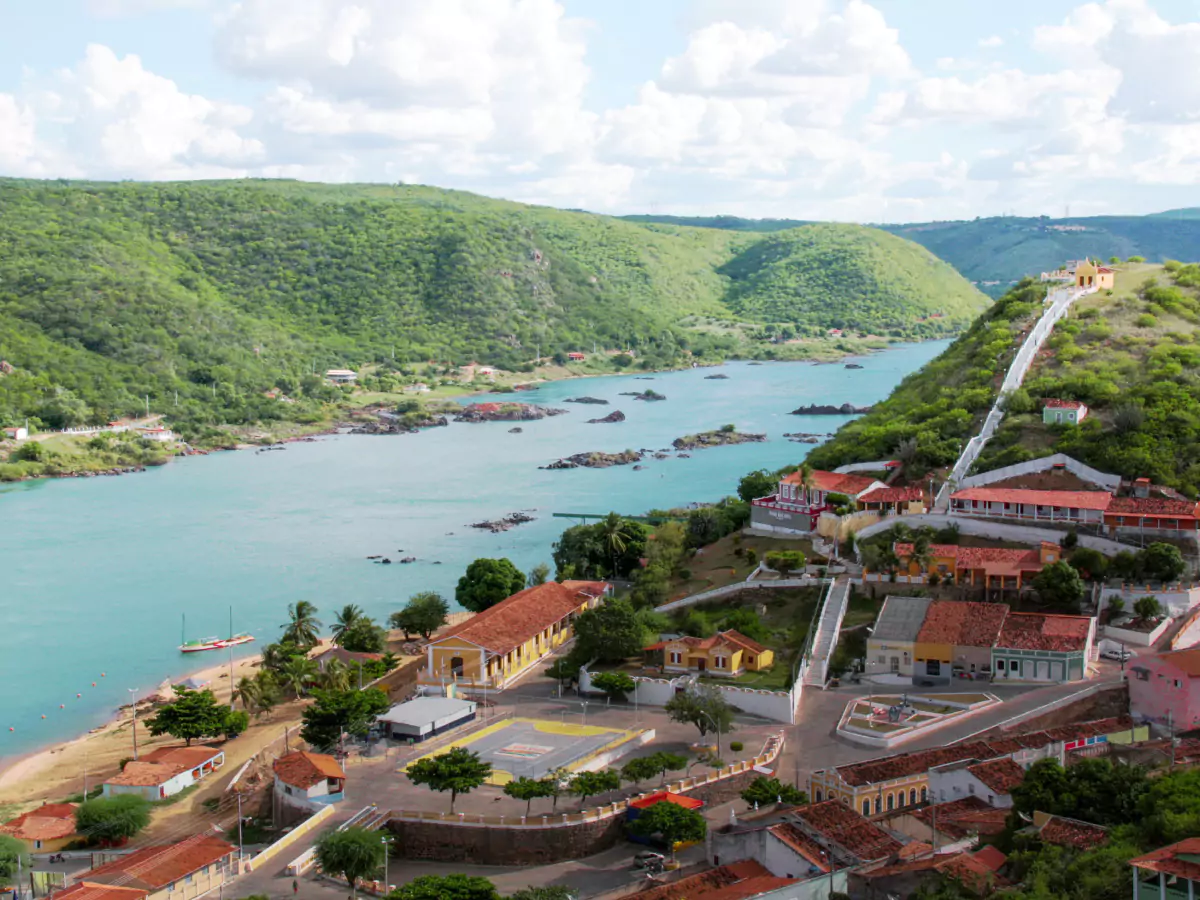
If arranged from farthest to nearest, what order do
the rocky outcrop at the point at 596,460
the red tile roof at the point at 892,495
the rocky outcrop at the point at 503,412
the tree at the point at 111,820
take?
the rocky outcrop at the point at 503,412 → the rocky outcrop at the point at 596,460 → the red tile roof at the point at 892,495 → the tree at the point at 111,820

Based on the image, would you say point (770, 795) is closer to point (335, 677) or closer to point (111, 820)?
point (111, 820)

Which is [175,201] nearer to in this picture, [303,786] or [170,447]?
[170,447]

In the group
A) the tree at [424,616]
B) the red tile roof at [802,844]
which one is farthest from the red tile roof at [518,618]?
the red tile roof at [802,844]

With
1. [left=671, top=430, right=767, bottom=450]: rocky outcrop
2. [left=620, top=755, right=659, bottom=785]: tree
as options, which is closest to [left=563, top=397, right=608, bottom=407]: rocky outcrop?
[left=671, top=430, right=767, bottom=450]: rocky outcrop

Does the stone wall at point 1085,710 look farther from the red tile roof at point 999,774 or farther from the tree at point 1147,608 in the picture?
the tree at point 1147,608

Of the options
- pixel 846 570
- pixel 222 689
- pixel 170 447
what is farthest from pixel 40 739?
pixel 170 447

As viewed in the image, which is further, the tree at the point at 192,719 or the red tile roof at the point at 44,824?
the tree at the point at 192,719
